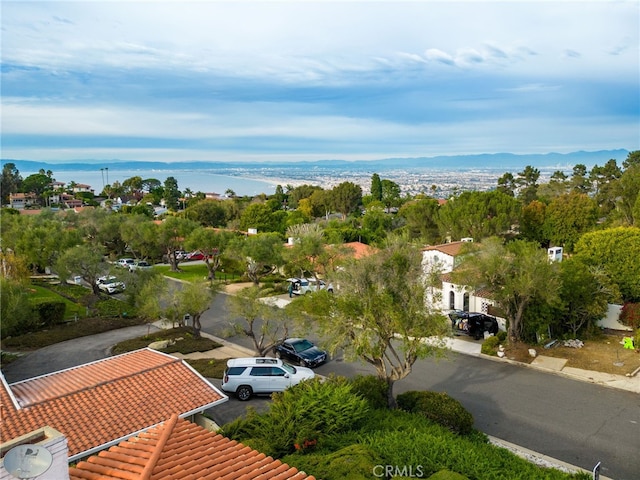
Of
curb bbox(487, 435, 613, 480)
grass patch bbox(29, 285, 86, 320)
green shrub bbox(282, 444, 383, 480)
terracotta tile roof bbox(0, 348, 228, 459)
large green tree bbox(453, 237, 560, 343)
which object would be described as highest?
large green tree bbox(453, 237, 560, 343)

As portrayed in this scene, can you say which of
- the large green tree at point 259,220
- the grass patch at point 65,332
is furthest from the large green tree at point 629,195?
the grass patch at point 65,332

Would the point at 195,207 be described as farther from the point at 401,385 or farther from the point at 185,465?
the point at 185,465

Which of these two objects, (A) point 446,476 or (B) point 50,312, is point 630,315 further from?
(B) point 50,312

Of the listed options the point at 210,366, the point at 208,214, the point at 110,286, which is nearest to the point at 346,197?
the point at 208,214

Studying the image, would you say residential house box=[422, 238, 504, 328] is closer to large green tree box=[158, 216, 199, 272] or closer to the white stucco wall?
the white stucco wall

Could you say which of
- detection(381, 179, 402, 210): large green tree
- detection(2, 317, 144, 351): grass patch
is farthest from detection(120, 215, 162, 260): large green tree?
detection(381, 179, 402, 210): large green tree
